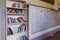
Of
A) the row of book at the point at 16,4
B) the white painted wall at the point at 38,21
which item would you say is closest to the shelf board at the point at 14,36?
the white painted wall at the point at 38,21

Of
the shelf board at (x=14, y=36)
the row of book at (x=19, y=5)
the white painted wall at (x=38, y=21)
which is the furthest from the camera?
the white painted wall at (x=38, y=21)

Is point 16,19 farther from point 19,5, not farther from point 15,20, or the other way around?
point 19,5

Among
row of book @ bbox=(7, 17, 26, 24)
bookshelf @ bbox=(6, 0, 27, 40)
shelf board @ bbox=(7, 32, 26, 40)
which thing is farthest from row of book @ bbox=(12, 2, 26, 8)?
shelf board @ bbox=(7, 32, 26, 40)

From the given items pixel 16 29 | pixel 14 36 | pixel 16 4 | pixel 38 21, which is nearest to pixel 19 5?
pixel 16 4

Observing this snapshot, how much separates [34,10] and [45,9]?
4.50 ft

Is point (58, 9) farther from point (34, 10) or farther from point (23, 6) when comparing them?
point (23, 6)

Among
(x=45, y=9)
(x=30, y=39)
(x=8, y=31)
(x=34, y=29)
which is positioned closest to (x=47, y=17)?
(x=45, y=9)

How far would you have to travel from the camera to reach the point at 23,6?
4191mm

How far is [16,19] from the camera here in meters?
3.97

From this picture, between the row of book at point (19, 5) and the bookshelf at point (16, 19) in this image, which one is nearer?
the bookshelf at point (16, 19)

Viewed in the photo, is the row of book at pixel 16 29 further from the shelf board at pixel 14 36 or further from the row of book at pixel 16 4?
the row of book at pixel 16 4

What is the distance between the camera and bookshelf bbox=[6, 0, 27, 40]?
3594 mm

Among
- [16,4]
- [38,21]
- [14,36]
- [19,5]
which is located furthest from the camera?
[38,21]

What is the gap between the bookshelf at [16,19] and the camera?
11.8ft
